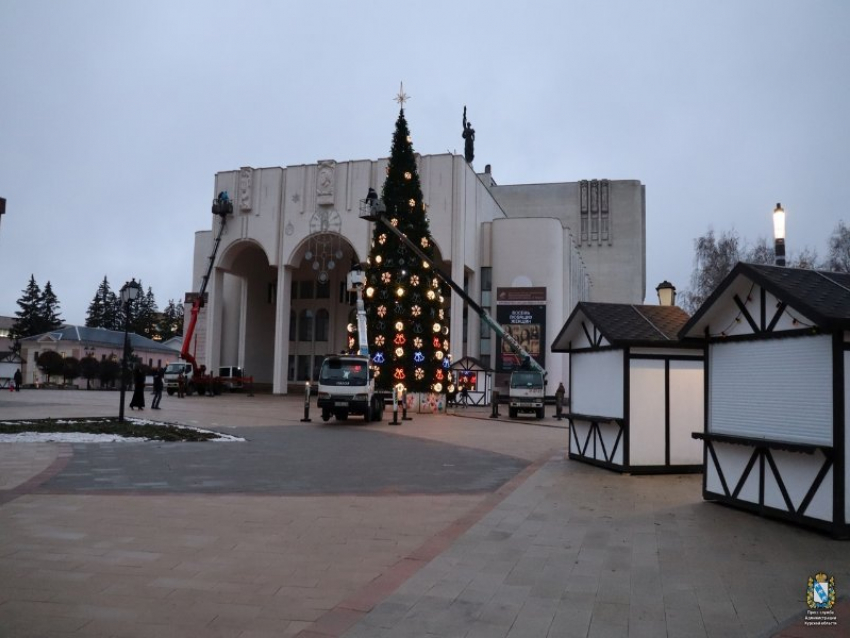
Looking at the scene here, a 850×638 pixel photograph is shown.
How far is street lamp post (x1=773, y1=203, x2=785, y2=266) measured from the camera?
1016cm

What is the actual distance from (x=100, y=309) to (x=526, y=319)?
278 ft

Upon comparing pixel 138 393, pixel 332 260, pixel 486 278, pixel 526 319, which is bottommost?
pixel 138 393

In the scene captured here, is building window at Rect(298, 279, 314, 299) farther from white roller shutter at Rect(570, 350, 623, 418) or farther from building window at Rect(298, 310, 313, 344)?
white roller shutter at Rect(570, 350, 623, 418)

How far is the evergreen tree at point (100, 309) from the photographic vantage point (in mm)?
111562

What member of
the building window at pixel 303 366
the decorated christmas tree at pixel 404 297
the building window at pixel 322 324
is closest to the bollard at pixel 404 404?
the decorated christmas tree at pixel 404 297

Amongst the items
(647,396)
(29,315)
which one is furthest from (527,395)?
(29,315)

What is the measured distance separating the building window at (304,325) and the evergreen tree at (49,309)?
50.4m

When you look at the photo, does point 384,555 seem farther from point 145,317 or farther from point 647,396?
point 145,317

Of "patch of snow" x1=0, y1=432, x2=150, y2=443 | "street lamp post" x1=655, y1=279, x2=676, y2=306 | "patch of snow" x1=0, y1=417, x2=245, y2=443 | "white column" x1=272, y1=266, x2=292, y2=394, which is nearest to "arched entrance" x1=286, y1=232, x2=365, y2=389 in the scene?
"white column" x1=272, y1=266, x2=292, y2=394

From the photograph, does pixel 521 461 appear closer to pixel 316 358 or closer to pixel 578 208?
pixel 316 358

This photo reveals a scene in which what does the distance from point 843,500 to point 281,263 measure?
48.1 meters

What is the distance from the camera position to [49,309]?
98000 millimetres

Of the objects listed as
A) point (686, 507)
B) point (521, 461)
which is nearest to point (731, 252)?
point (521, 461)

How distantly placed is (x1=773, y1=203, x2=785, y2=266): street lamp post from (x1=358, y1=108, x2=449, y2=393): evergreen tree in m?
24.3
